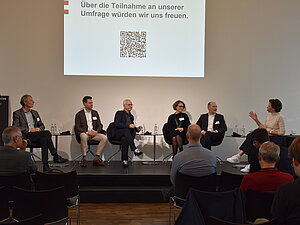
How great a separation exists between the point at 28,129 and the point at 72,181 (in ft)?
8.56

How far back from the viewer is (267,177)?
2.75 meters

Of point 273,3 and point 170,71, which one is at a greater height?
point 273,3

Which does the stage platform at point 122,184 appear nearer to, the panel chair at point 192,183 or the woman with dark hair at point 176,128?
the woman with dark hair at point 176,128

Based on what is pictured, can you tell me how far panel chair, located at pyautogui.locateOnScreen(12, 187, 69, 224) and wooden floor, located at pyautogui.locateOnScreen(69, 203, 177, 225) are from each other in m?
1.45

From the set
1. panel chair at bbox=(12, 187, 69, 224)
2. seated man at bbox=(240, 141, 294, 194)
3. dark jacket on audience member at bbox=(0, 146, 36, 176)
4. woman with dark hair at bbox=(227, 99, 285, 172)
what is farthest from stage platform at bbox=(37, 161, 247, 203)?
seated man at bbox=(240, 141, 294, 194)

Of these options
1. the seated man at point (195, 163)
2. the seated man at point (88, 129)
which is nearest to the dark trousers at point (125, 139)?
the seated man at point (88, 129)

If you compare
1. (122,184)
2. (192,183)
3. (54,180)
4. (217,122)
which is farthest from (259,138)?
(217,122)

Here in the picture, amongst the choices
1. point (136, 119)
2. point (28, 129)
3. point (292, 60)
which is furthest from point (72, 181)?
point (292, 60)

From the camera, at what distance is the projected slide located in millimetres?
6824

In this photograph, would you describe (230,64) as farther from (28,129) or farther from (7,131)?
(7,131)

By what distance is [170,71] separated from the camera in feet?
23.0

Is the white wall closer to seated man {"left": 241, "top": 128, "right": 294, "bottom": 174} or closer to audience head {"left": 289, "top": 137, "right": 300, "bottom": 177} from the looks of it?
seated man {"left": 241, "top": 128, "right": 294, "bottom": 174}

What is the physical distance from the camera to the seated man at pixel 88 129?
6.23m

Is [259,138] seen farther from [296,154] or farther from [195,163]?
[296,154]
